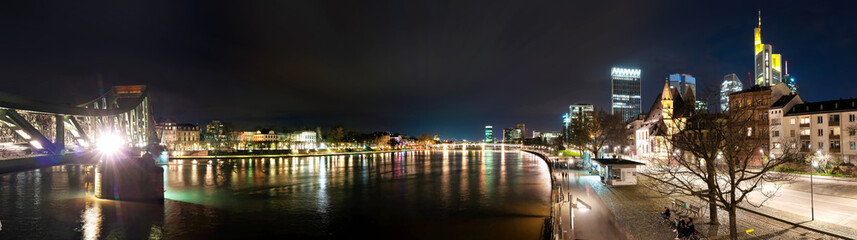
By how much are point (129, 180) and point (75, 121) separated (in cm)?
1722

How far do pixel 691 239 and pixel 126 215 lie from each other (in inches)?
1388

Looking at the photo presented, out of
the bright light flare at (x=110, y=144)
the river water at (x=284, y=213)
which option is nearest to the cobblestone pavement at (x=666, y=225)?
the river water at (x=284, y=213)

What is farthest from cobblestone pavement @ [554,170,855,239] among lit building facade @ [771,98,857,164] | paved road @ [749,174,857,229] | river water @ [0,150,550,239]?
lit building facade @ [771,98,857,164]

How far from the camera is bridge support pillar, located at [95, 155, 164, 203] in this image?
113 feet

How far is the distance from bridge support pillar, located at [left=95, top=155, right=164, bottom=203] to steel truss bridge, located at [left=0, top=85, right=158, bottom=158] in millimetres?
5160

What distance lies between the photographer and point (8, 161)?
48.8 metres

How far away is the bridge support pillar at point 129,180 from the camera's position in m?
34.5

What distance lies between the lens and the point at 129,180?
113 ft

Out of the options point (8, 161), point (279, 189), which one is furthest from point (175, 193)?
point (8, 161)

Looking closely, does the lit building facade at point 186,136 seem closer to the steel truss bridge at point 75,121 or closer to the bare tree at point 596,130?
the steel truss bridge at point 75,121

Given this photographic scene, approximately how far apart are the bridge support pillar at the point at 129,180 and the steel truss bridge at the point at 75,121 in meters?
5.16

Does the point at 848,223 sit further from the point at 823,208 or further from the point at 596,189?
the point at 596,189

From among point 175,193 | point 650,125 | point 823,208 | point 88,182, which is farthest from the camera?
point 650,125

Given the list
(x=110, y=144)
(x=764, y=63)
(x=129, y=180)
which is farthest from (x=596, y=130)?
(x=764, y=63)
